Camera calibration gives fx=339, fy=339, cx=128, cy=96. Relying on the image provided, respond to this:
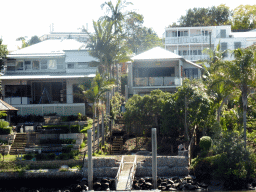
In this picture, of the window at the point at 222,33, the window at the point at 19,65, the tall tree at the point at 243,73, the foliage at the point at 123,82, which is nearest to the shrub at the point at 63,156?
the tall tree at the point at 243,73

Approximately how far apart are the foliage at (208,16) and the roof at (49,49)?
27.6 meters

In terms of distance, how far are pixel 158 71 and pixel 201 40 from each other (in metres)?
16.4

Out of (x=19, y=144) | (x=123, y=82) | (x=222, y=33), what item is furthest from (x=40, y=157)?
(x=222, y=33)

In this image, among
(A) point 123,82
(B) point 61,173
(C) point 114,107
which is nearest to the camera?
(B) point 61,173

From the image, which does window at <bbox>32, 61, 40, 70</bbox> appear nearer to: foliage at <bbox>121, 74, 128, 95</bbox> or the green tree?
foliage at <bbox>121, 74, 128, 95</bbox>

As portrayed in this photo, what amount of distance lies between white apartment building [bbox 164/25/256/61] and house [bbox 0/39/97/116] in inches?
769

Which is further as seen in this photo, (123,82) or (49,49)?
(123,82)

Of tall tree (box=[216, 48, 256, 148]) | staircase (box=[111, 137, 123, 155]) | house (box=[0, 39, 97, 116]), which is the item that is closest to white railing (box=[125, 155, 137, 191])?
staircase (box=[111, 137, 123, 155])

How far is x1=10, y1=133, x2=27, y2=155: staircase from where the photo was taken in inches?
1069

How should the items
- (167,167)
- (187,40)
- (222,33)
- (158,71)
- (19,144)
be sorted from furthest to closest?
(187,40) < (222,33) < (158,71) < (19,144) < (167,167)

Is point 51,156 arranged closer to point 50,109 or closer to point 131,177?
point 131,177

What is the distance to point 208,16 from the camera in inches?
2427

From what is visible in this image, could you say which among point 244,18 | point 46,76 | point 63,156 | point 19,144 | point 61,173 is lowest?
point 61,173

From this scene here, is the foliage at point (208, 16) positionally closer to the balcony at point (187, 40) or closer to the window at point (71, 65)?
the balcony at point (187, 40)
